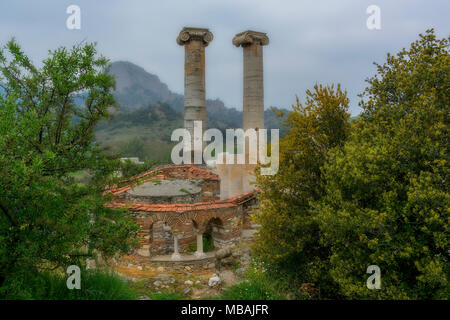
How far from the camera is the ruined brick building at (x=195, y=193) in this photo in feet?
38.7

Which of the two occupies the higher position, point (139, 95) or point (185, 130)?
point (139, 95)

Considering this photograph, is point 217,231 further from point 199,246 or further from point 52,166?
point 52,166

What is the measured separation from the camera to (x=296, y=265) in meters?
9.55

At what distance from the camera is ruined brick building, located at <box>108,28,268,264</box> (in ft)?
38.7

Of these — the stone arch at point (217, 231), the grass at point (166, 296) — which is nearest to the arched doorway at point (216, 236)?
the stone arch at point (217, 231)

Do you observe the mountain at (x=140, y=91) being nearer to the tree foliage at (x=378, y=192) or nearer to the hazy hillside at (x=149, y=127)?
the hazy hillside at (x=149, y=127)

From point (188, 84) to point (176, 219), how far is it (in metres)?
9.90

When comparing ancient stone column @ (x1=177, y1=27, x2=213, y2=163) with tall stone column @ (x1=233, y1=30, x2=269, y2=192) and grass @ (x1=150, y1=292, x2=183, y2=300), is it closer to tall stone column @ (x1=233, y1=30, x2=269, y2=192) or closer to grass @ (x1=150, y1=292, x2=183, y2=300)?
tall stone column @ (x1=233, y1=30, x2=269, y2=192)

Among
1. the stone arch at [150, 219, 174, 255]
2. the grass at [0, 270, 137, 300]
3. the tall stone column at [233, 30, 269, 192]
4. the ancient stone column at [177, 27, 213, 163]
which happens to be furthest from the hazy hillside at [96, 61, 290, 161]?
the grass at [0, 270, 137, 300]

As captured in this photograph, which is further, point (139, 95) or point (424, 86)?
point (139, 95)

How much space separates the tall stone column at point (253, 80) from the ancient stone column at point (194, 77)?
2090mm

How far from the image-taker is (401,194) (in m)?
7.10
